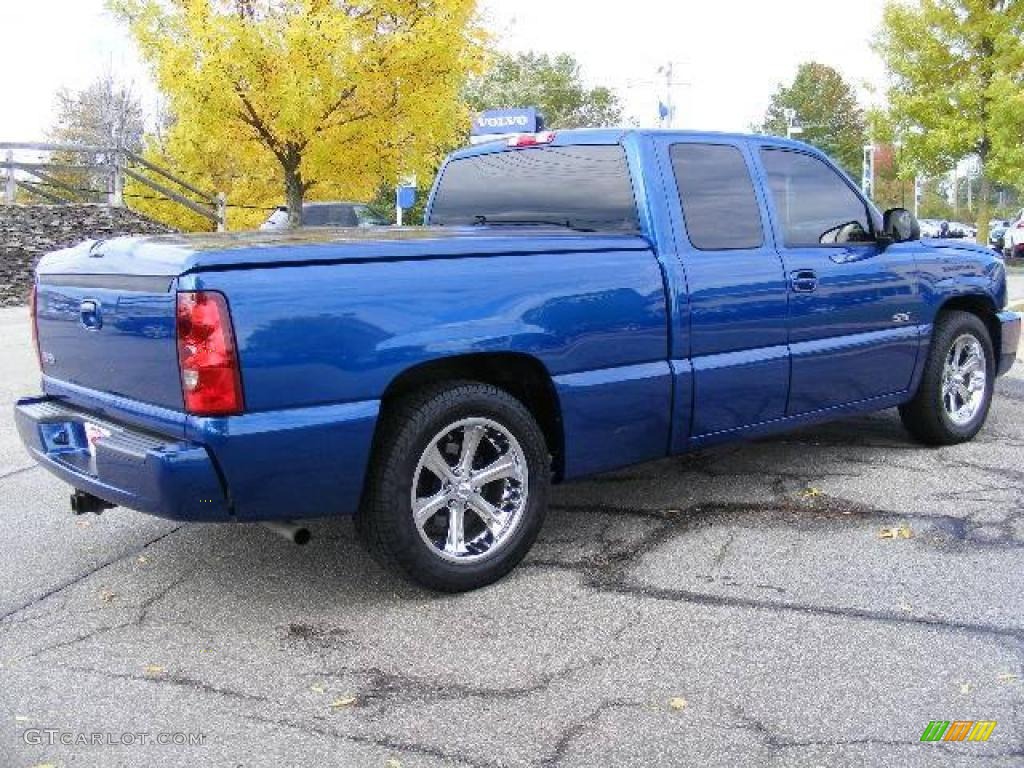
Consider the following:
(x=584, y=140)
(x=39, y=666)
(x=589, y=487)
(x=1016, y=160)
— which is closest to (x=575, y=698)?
(x=39, y=666)

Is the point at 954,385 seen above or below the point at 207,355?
below

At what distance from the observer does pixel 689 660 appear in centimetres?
330

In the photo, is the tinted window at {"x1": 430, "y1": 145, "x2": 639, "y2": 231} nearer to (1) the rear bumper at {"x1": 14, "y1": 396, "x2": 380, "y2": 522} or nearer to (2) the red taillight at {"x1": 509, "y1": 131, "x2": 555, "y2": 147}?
(2) the red taillight at {"x1": 509, "y1": 131, "x2": 555, "y2": 147}

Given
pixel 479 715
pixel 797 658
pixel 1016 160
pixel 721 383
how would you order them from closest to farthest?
1. pixel 479 715
2. pixel 797 658
3. pixel 721 383
4. pixel 1016 160

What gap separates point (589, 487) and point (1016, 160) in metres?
18.4

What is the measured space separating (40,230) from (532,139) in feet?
52.0

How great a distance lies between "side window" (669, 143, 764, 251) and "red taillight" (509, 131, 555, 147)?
631 mm

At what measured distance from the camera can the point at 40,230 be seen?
60.2 ft

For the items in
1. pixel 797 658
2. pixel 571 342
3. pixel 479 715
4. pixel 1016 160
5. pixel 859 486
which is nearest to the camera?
pixel 479 715

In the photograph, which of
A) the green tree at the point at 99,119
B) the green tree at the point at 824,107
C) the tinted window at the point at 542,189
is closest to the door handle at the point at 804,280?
the tinted window at the point at 542,189

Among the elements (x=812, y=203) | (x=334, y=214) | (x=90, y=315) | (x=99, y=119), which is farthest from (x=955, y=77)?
(x=99, y=119)

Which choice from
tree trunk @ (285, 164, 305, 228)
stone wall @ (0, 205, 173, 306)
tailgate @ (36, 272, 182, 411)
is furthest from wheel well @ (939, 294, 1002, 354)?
stone wall @ (0, 205, 173, 306)

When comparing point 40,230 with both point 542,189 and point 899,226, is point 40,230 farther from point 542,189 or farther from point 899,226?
point 899,226

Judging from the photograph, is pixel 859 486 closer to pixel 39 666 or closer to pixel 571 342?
pixel 571 342
